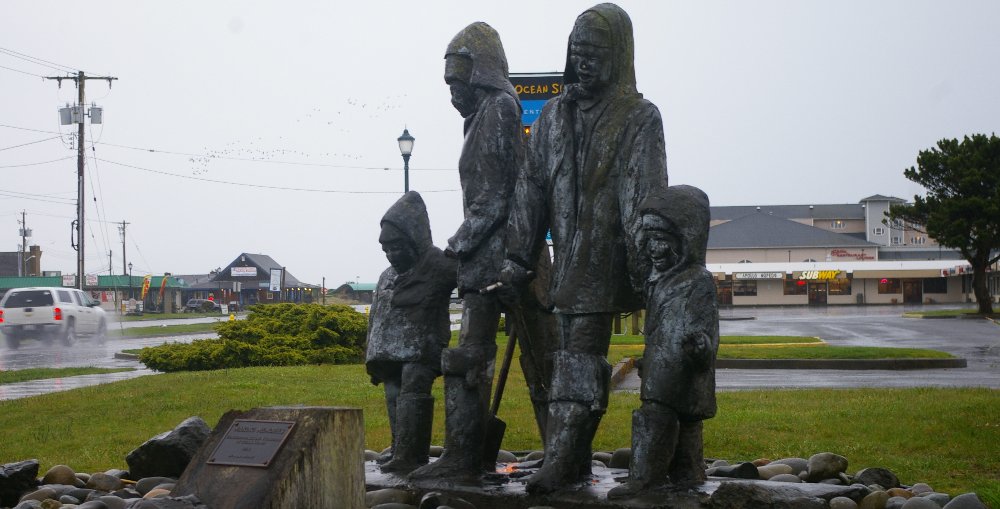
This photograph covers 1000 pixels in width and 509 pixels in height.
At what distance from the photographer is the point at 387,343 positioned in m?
6.77

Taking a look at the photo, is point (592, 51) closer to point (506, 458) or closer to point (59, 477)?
point (506, 458)

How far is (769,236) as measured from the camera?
8056cm

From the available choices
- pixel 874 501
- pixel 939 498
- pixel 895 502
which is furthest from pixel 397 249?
pixel 939 498

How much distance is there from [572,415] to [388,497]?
1116 millimetres

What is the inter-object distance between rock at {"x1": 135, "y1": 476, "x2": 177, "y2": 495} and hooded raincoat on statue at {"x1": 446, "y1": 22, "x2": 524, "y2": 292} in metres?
2.34

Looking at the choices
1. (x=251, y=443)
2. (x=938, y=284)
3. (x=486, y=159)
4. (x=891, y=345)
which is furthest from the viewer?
(x=938, y=284)

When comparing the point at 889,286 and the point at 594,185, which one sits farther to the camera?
the point at 889,286

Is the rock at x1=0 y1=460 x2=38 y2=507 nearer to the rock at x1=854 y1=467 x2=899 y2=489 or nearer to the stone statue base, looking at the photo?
the stone statue base

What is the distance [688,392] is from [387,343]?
2.11m

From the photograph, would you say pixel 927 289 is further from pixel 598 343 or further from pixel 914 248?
pixel 598 343

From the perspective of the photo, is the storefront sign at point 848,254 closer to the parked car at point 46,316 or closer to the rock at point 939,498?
the parked car at point 46,316

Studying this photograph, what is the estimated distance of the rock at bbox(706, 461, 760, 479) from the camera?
21.4 feet

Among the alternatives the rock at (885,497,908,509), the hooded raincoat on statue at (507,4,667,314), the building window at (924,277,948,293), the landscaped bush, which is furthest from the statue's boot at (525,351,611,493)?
the building window at (924,277,948,293)

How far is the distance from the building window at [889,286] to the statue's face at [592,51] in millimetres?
69332
